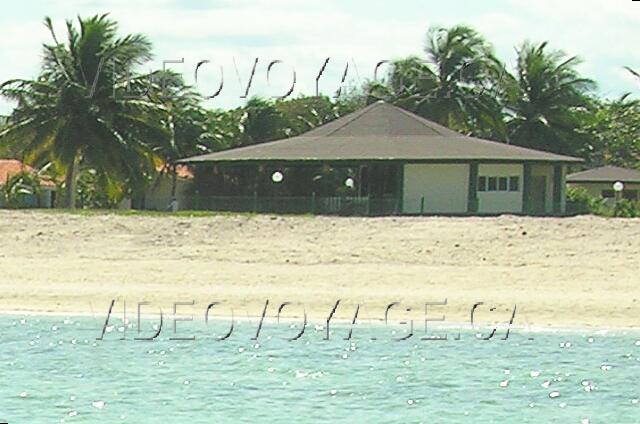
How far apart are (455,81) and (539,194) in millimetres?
12057

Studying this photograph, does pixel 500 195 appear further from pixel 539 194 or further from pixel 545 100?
pixel 545 100

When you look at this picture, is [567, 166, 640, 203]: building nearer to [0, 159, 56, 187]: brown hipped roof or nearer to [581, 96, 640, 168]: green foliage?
[581, 96, 640, 168]: green foliage

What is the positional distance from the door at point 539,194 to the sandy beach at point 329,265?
1184cm

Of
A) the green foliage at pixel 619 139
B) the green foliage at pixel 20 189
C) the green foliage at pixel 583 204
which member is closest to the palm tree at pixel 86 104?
the green foliage at pixel 20 189

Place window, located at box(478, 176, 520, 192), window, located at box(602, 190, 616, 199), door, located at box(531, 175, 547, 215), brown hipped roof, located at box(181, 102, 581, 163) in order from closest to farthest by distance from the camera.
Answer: brown hipped roof, located at box(181, 102, 581, 163)
window, located at box(478, 176, 520, 192)
door, located at box(531, 175, 547, 215)
window, located at box(602, 190, 616, 199)

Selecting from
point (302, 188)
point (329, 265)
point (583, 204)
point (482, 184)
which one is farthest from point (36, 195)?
point (329, 265)

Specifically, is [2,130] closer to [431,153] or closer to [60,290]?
[431,153]

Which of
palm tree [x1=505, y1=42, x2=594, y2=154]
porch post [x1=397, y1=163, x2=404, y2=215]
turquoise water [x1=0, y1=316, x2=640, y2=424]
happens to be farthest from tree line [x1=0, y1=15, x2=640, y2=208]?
turquoise water [x1=0, y1=316, x2=640, y2=424]

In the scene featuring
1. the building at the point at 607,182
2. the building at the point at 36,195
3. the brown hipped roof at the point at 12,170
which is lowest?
the building at the point at 36,195

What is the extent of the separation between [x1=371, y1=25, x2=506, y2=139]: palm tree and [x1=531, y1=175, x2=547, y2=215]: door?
1078cm

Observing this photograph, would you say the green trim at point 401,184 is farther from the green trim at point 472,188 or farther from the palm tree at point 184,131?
the palm tree at point 184,131

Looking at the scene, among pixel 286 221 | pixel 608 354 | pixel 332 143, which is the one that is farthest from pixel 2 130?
pixel 608 354

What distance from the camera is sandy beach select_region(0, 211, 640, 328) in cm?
2075

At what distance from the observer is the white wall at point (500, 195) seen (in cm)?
3909
